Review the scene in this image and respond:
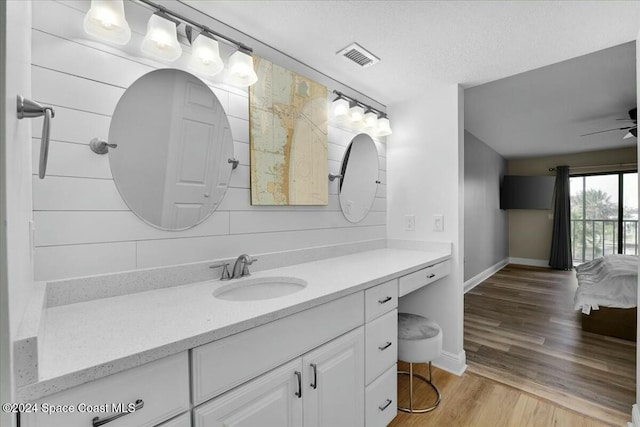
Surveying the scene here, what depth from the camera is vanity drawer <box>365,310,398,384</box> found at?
1.44m

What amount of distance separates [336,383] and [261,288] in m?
0.56

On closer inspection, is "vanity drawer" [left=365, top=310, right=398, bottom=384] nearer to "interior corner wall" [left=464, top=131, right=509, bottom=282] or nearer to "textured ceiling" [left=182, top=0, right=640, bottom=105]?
"textured ceiling" [left=182, top=0, right=640, bottom=105]

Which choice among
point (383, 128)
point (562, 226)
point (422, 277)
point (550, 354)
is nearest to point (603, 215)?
point (562, 226)

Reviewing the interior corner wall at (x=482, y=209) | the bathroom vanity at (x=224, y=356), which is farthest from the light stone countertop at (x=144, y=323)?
the interior corner wall at (x=482, y=209)

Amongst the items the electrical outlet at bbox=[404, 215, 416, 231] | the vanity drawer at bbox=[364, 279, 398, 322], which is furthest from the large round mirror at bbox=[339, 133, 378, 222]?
the vanity drawer at bbox=[364, 279, 398, 322]

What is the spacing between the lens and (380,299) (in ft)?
4.96

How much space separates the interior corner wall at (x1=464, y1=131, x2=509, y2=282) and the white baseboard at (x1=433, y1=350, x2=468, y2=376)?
2.20 m

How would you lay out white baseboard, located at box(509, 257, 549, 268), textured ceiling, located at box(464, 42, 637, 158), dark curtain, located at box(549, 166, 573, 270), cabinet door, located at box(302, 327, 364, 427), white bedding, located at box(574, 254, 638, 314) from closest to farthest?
cabinet door, located at box(302, 327, 364, 427) < textured ceiling, located at box(464, 42, 637, 158) < white bedding, located at box(574, 254, 638, 314) < dark curtain, located at box(549, 166, 573, 270) < white baseboard, located at box(509, 257, 549, 268)

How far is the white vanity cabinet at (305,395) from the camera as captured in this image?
89 cm

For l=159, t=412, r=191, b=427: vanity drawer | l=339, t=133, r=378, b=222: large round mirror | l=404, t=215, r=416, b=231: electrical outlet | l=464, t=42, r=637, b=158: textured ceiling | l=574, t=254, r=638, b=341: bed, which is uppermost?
l=464, t=42, r=637, b=158: textured ceiling

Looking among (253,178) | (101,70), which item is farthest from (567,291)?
(101,70)

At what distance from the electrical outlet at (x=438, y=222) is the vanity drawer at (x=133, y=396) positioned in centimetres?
200

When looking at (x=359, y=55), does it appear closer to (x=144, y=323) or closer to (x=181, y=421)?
(x=144, y=323)

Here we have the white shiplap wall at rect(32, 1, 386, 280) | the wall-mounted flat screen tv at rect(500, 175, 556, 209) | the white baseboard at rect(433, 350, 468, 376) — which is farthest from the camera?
the wall-mounted flat screen tv at rect(500, 175, 556, 209)
